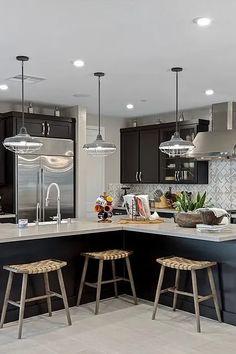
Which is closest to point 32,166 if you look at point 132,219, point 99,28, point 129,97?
point 129,97

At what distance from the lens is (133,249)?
5066 mm

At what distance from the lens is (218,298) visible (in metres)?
4.23

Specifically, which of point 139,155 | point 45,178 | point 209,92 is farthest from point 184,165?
point 45,178

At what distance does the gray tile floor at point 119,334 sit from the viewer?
3498 millimetres

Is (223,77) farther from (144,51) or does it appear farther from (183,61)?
(144,51)

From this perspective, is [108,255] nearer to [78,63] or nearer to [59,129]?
[78,63]

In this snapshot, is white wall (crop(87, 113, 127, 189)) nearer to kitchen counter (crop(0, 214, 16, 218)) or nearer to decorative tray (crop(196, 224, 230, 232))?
kitchen counter (crop(0, 214, 16, 218))

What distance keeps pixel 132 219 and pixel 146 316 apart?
3.90 feet

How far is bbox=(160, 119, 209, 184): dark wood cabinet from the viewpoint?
730 centimetres

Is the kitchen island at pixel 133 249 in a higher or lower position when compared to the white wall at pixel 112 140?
lower

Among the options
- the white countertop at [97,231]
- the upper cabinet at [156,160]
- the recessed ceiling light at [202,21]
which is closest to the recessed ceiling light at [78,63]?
the recessed ceiling light at [202,21]

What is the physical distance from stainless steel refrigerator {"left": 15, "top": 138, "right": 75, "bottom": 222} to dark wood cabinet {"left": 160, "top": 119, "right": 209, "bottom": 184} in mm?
1718

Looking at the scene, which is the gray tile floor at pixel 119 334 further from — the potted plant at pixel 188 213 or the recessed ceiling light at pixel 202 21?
the recessed ceiling light at pixel 202 21

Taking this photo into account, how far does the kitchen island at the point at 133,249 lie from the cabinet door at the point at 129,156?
3103 millimetres
